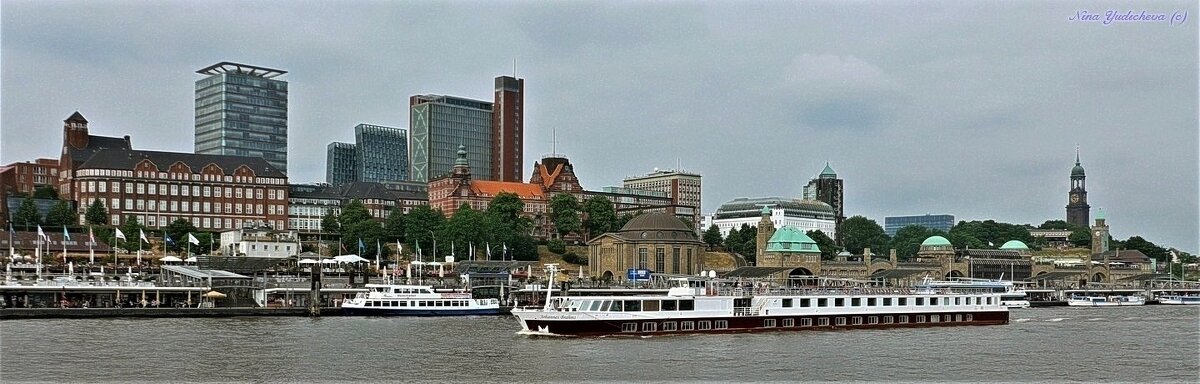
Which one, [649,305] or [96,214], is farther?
[96,214]

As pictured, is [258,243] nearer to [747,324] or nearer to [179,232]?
[179,232]

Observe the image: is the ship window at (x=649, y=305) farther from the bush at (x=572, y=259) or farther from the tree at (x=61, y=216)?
the bush at (x=572, y=259)

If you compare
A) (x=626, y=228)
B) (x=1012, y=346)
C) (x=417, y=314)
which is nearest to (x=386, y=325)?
(x=417, y=314)

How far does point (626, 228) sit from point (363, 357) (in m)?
122

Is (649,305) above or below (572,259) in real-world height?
below

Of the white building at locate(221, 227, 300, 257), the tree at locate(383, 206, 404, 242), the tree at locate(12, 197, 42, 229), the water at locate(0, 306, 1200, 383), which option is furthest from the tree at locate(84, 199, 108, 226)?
the water at locate(0, 306, 1200, 383)

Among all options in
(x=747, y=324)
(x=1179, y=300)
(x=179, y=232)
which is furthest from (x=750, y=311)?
(x=1179, y=300)

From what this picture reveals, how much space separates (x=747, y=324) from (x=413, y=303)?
33.8 meters

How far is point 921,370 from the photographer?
65.9m

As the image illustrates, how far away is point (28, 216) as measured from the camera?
527 ft

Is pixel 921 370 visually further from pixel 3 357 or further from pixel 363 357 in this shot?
pixel 3 357

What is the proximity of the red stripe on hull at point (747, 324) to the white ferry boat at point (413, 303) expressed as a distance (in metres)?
29.0

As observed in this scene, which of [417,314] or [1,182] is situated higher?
[1,182]

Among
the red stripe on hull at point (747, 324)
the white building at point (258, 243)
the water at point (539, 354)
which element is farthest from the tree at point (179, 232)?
the red stripe on hull at point (747, 324)
